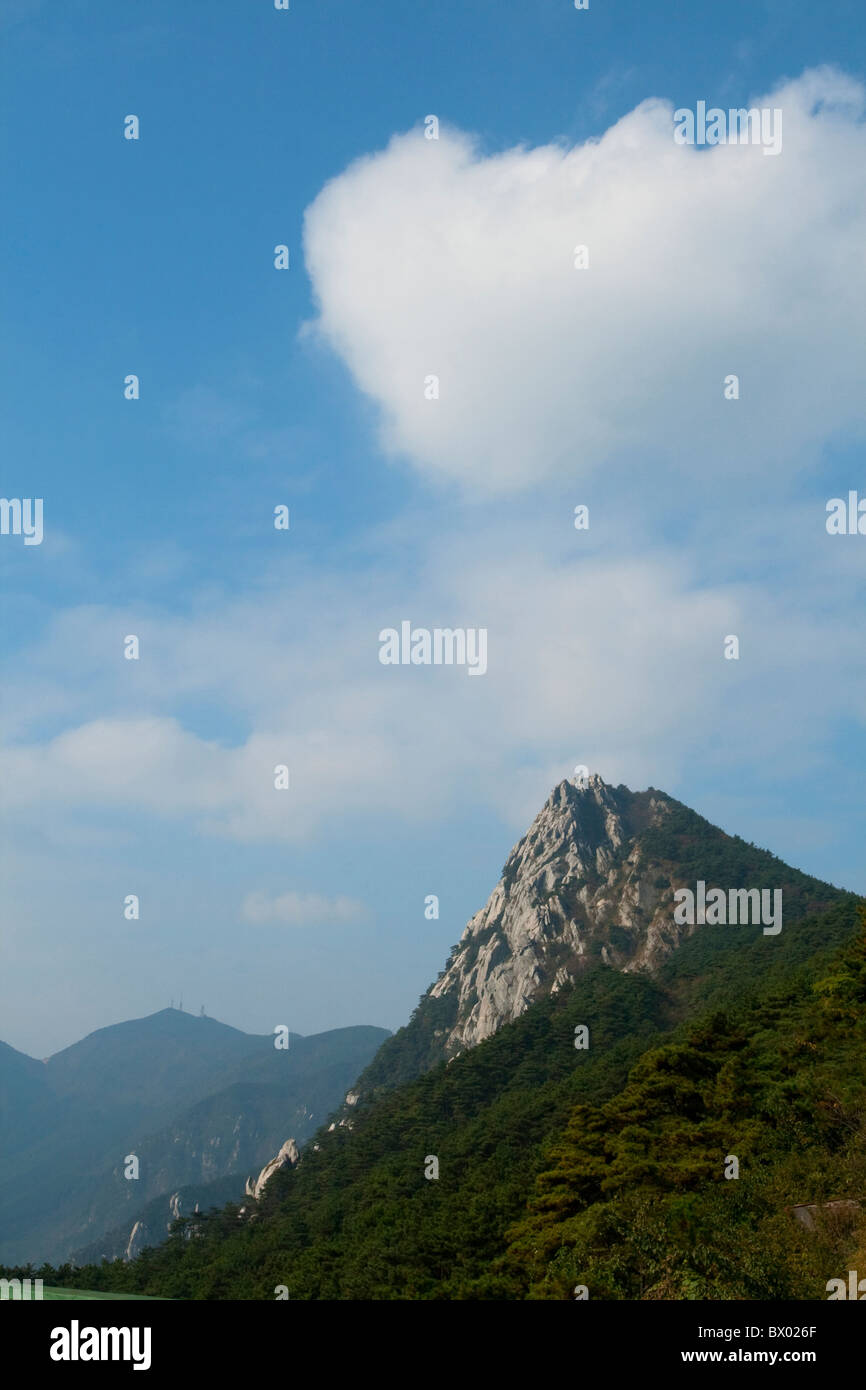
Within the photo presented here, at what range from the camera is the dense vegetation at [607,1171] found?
16312 millimetres

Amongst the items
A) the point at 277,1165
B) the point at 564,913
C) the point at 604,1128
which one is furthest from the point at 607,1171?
the point at 564,913

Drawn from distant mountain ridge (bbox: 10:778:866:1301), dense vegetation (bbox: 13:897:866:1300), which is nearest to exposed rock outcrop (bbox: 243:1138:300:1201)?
distant mountain ridge (bbox: 10:778:866:1301)

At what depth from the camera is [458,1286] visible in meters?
18.0

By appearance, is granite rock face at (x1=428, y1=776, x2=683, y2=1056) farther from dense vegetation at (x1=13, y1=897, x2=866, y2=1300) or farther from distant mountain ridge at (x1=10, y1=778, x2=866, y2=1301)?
dense vegetation at (x1=13, y1=897, x2=866, y2=1300)

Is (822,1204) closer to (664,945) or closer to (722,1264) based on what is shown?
(722,1264)

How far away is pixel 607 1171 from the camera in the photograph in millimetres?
25578

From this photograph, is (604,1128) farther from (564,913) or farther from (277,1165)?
(564,913)

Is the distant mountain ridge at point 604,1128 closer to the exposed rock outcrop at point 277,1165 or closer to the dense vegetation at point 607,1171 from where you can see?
the dense vegetation at point 607,1171

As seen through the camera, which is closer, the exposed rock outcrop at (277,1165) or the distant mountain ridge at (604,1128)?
the distant mountain ridge at (604,1128)

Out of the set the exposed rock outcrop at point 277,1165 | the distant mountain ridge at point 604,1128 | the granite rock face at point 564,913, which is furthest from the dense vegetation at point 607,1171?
the granite rock face at point 564,913

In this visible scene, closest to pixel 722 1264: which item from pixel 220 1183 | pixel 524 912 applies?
pixel 524 912

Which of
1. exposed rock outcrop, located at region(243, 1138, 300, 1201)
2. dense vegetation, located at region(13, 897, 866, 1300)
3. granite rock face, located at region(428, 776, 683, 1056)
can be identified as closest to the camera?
dense vegetation, located at region(13, 897, 866, 1300)

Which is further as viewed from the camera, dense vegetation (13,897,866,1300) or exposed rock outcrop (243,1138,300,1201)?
exposed rock outcrop (243,1138,300,1201)

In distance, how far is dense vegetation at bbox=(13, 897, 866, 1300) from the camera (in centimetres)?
1631
